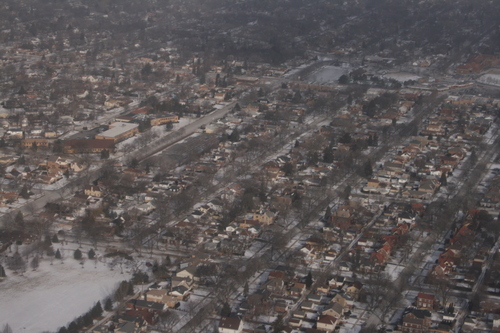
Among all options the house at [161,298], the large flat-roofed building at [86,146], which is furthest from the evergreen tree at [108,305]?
the large flat-roofed building at [86,146]

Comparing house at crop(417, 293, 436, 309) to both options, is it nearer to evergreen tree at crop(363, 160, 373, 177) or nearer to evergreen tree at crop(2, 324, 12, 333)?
evergreen tree at crop(2, 324, 12, 333)

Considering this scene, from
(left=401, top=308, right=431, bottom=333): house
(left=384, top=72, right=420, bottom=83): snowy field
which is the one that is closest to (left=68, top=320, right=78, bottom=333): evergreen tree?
(left=401, top=308, right=431, bottom=333): house

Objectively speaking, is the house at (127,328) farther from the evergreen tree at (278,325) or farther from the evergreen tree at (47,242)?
the evergreen tree at (47,242)

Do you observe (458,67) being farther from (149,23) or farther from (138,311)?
(138,311)

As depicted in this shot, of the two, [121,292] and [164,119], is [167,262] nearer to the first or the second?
[121,292]

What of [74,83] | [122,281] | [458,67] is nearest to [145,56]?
[74,83]

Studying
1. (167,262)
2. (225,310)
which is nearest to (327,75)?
(167,262)
